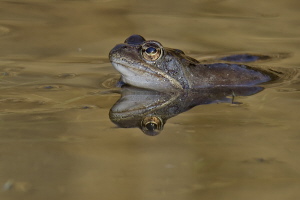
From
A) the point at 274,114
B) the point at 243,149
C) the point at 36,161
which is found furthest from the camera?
the point at 274,114

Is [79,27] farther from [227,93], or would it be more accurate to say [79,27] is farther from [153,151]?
[153,151]

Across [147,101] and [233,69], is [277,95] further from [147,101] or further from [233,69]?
[147,101]

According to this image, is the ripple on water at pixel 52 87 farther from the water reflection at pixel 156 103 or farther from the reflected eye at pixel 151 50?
the reflected eye at pixel 151 50

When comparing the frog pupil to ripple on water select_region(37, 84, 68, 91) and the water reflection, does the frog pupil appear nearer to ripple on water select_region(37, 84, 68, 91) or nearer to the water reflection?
the water reflection

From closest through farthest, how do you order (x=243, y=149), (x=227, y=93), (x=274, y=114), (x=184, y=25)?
(x=243, y=149) → (x=274, y=114) → (x=227, y=93) → (x=184, y=25)

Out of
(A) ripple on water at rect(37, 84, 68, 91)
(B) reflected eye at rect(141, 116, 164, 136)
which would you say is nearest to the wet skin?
(A) ripple on water at rect(37, 84, 68, 91)

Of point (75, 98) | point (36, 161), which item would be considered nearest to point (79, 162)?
point (36, 161)

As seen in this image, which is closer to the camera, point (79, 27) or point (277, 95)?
point (277, 95)
